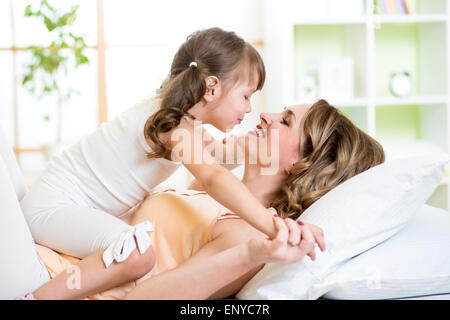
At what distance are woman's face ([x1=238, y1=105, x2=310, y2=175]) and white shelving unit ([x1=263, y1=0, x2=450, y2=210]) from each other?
5.74ft

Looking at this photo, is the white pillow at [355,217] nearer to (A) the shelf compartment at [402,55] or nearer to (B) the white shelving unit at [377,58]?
(B) the white shelving unit at [377,58]

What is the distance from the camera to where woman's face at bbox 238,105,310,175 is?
1.62 meters

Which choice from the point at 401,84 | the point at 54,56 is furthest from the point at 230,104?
the point at 54,56

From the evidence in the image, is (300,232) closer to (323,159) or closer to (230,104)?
(323,159)

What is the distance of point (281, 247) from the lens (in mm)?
1113

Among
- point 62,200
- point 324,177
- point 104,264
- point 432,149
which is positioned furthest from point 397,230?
point 432,149

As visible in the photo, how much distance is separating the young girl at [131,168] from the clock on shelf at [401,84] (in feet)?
7.02

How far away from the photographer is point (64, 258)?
1500 millimetres

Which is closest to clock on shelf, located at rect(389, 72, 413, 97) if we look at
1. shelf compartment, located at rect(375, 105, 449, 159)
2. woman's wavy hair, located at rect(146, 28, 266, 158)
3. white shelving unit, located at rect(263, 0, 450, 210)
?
white shelving unit, located at rect(263, 0, 450, 210)

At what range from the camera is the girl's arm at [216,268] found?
114 cm

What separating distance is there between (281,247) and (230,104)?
764 mm

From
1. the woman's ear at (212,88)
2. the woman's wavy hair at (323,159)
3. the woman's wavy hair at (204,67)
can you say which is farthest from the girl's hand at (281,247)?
the woman's ear at (212,88)

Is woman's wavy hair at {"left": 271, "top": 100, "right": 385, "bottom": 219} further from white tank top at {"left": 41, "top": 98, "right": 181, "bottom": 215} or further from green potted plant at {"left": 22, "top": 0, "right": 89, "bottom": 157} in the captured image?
green potted plant at {"left": 22, "top": 0, "right": 89, "bottom": 157}
